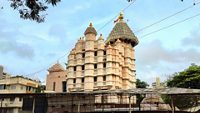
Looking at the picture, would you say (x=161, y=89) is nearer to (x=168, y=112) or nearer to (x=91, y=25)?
Result: (x=168, y=112)

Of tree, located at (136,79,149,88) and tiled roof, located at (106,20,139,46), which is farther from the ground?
tiled roof, located at (106,20,139,46)

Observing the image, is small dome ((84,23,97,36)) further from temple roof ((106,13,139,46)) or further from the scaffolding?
the scaffolding

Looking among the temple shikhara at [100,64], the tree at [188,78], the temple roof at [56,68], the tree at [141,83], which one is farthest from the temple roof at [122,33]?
the tree at [141,83]

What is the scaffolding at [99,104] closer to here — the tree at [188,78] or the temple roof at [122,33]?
the tree at [188,78]

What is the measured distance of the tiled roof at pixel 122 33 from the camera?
56.6m

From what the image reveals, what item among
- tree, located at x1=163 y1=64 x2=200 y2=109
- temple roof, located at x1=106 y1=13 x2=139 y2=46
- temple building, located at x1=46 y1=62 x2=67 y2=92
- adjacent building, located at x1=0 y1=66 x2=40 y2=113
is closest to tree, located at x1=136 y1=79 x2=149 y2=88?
temple roof, located at x1=106 y1=13 x2=139 y2=46

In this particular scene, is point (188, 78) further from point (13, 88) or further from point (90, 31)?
point (13, 88)

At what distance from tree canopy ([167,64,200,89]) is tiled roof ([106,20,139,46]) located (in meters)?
8.90

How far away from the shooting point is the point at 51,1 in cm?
890

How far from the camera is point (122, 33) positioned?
56.8 m

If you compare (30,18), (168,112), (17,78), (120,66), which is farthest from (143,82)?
(30,18)

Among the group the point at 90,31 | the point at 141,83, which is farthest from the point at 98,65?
the point at 141,83

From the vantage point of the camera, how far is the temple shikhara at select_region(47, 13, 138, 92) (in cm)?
4966

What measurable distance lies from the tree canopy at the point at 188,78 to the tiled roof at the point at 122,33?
29.2 ft
